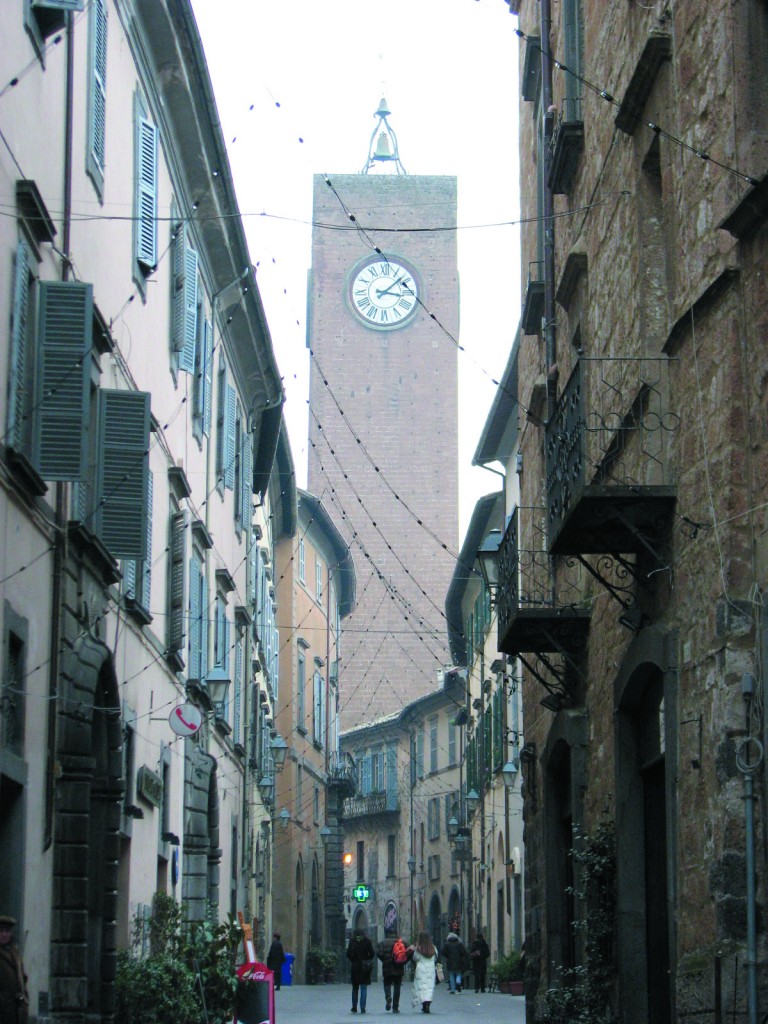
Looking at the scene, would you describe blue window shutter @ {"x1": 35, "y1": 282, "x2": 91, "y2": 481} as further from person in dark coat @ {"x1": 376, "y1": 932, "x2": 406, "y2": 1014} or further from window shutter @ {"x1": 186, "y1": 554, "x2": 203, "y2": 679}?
person in dark coat @ {"x1": 376, "y1": 932, "x2": 406, "y2": 1014}

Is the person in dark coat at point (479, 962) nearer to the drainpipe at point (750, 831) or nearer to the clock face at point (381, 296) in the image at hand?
the drainpipe at point (750, 831)

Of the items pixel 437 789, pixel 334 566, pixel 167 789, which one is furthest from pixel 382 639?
pixel 167 789

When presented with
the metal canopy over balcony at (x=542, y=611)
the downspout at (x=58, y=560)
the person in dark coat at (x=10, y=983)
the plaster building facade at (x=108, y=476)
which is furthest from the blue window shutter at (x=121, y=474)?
the person in dark coat at (x=10, y=983)

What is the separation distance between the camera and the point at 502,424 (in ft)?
106

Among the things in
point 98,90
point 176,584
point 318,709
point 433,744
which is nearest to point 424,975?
point 176,584

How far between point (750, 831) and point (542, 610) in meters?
6.06

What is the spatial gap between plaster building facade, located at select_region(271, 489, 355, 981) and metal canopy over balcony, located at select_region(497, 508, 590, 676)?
2413 cm

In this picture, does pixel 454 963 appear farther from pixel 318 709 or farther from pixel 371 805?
pixel 371 805

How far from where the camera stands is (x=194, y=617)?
21.4 metres

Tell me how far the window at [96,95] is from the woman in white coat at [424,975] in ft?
49.0

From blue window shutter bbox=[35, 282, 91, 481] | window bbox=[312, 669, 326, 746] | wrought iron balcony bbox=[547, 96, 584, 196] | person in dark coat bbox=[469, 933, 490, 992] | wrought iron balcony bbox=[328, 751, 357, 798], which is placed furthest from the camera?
wrought iron balcony bbox=[328, 751, 357, 798]

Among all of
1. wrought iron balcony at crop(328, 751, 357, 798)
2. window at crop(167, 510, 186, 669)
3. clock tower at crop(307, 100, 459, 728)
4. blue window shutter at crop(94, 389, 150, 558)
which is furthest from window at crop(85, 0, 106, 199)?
clock tower at crop(307, 100, 459, 728)

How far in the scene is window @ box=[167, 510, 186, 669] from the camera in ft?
64.2

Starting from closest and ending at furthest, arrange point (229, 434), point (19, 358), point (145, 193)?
point (19, 358)
point (145, 193)
point (229, 434)
